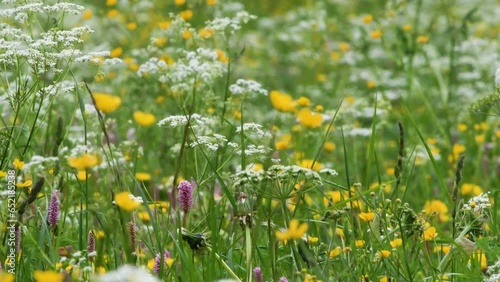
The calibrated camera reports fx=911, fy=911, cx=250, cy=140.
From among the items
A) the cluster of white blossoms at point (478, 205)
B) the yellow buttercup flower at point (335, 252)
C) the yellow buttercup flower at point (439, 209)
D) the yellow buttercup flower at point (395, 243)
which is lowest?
the yellow buttercup flower at point (439, 209)

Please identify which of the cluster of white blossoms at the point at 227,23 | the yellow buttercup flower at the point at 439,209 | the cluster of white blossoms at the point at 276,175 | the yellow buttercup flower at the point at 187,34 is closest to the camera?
the cluster of white blossoms at the point at 276,175

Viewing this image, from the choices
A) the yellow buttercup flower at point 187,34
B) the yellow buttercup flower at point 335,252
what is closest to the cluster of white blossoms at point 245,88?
the yellow buttercup flower at point 187,34

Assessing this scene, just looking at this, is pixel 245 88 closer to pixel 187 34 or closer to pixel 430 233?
pixel 187 34

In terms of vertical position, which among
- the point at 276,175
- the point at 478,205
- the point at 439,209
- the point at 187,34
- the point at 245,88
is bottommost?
the point at 439,209

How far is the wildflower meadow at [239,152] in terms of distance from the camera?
2.43 metres

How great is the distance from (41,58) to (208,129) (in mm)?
978

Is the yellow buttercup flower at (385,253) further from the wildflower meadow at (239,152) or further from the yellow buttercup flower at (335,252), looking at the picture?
the yellow buttercup flower at (335,252)

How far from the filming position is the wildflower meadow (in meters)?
2.43

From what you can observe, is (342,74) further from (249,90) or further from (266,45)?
(249,90)

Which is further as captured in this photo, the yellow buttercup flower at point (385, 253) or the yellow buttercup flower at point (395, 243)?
the yellow buttercup flower at point (395, 243)

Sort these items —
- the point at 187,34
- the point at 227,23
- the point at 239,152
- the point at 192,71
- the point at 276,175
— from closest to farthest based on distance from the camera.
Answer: the point at 276,175 → the point at 239,152 → the point at 192,71 → the point at 227,23 → the point at 187,34

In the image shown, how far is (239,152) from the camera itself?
9.72 ft

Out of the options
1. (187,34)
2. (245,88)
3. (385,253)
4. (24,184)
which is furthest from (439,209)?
(24,184)

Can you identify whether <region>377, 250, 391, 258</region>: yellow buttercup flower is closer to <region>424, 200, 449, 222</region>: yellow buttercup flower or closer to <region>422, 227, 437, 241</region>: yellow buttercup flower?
<region>422, 227, 437, 241</region>: yellow buttercup flower
